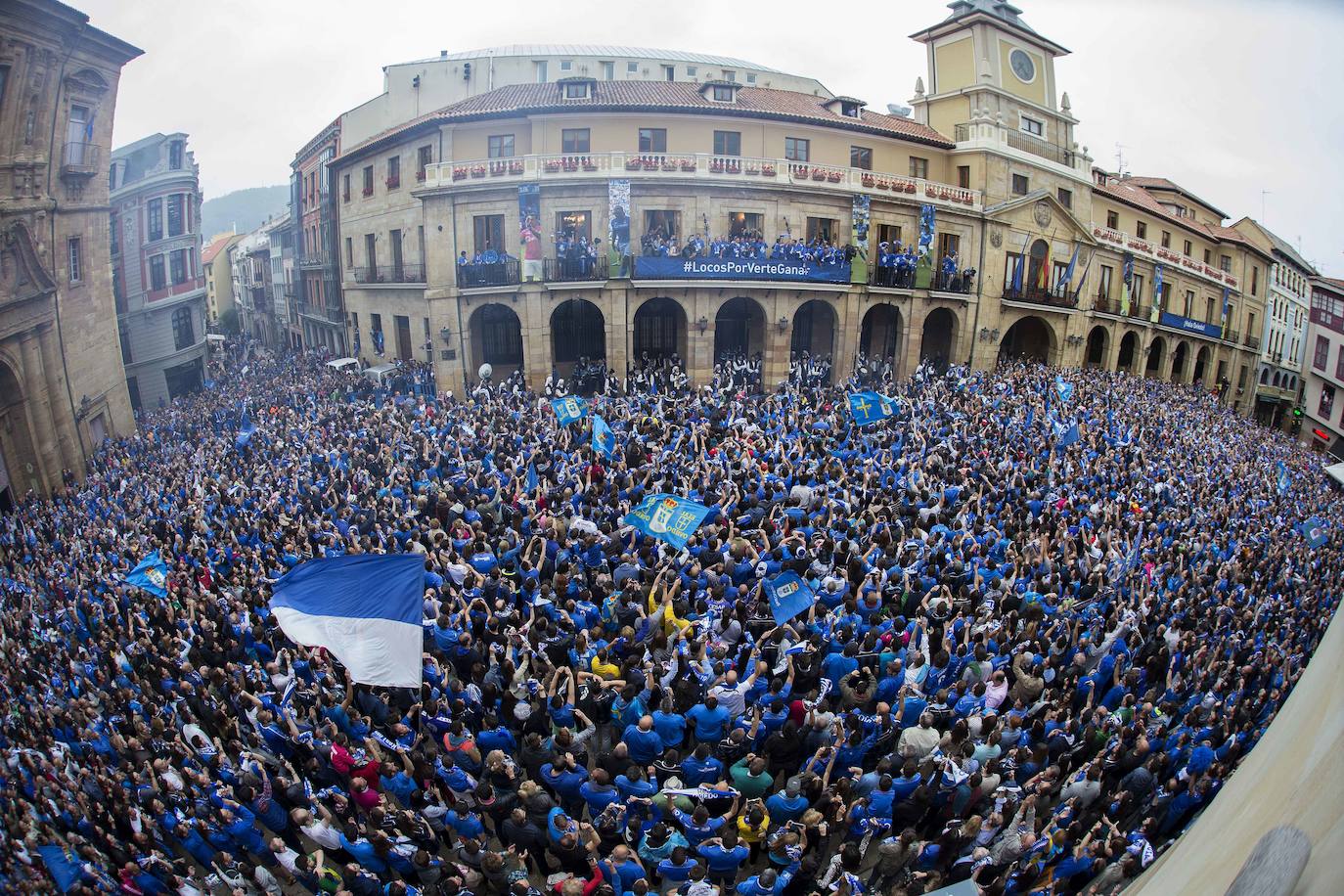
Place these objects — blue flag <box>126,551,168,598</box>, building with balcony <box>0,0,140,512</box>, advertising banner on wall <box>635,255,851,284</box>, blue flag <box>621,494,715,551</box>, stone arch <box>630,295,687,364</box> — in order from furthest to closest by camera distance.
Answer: advertising banner on wall <box>635,255,851,284</box> → stone arch <box>630,295,687,364</box> → blue flag <box>621,494,715,551</box> → blue flag <box>126,551,168,598</box> → building with balcony <box>0,0,140,512</box>

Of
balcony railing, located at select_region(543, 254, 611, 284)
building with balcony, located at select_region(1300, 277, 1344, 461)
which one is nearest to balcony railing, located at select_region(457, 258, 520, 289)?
balcony railing, located at select_region(543, 254, 611, 284)

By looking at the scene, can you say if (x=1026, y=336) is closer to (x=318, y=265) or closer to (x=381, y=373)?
(x=381, y=373)

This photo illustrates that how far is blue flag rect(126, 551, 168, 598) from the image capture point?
9758 mm

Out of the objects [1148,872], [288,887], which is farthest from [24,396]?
[1148,872]

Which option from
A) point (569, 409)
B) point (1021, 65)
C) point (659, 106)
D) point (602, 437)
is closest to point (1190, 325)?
point (1021, 65)

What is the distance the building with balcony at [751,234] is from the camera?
12094 mm

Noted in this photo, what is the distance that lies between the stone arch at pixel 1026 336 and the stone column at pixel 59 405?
1913cm

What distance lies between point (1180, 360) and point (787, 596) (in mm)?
7598

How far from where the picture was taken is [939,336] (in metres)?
17.5

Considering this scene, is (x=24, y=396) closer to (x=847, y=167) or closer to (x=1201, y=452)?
(x=847, y=167)

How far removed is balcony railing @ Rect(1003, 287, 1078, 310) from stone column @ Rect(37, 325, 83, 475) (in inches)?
753

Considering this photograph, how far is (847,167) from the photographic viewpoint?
47.9 feet

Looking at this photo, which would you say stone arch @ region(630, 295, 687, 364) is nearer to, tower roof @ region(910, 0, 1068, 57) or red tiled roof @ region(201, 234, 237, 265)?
red tiled roof @ region(201, 234, 237, 265)

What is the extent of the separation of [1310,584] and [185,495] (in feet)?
43.0
